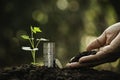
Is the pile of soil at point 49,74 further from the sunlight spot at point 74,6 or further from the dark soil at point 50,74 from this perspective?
the sunlight spot at point 74,6

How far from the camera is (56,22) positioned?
5637mm

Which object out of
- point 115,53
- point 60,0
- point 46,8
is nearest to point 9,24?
point 46,8

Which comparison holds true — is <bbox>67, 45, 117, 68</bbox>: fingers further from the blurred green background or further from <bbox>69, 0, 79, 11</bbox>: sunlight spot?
<bbox>69, 0, 79, 11</bbox>: sunlight spot

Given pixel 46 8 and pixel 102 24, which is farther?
pixel 102 24

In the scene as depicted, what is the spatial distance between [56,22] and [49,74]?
11.7ft

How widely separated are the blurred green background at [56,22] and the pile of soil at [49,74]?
10.7ft

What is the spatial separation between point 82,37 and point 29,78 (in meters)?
3.90

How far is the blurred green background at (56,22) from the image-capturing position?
5.45 metres

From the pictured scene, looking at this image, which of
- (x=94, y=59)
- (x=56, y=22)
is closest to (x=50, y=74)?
(x=94, y=59)

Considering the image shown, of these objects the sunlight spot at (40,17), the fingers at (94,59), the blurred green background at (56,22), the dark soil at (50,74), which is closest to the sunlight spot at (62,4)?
the blurred green background at (56,22)

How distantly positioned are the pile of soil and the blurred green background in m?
3.26

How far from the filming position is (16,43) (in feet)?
18.6

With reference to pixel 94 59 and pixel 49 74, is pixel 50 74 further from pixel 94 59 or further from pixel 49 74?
pixel 94 59

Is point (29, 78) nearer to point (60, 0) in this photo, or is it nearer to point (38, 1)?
point (38, 1)
